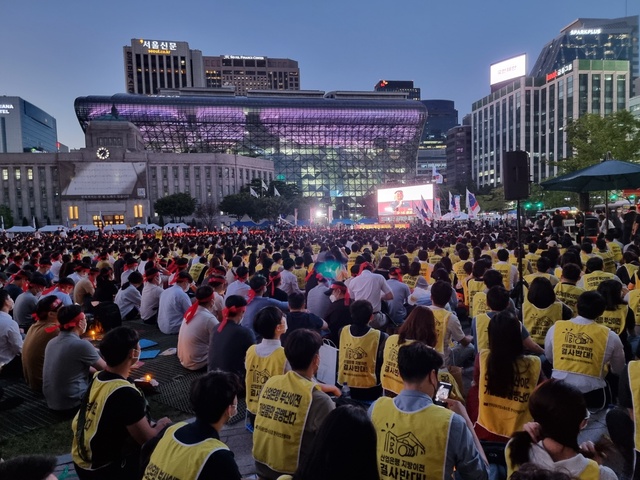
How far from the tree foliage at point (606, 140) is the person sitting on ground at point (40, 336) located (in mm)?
28042

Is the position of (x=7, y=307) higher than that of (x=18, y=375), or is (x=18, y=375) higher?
(x=7, y=307)

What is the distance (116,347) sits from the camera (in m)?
3.38

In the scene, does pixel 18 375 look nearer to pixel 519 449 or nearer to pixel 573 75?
pixel 519 449

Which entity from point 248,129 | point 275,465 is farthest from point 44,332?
point 248,129

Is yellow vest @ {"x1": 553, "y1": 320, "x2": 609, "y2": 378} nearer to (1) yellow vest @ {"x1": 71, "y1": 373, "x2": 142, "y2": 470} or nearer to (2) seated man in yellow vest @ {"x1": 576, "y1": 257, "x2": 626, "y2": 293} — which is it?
(2) seated man in yellow vest @ {"x1": 576, "y1": 257, "x2": 626, "y2": 293}

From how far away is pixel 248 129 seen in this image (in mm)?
97312

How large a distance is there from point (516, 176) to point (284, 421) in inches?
211

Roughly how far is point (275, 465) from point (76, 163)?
273ft

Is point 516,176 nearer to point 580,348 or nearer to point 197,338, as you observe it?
point 580,348

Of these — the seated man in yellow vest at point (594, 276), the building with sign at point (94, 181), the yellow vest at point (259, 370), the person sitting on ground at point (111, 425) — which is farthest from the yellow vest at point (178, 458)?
the building with sign at point (94, 181)

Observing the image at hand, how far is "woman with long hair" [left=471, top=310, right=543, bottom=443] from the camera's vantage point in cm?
348

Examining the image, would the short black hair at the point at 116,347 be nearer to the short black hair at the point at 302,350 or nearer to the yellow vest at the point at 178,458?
the yellow vest at the point at 178,458

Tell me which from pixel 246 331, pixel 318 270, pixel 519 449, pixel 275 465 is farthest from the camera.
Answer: pixel 318 270

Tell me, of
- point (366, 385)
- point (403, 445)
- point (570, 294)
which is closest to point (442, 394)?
point (403, 445)
